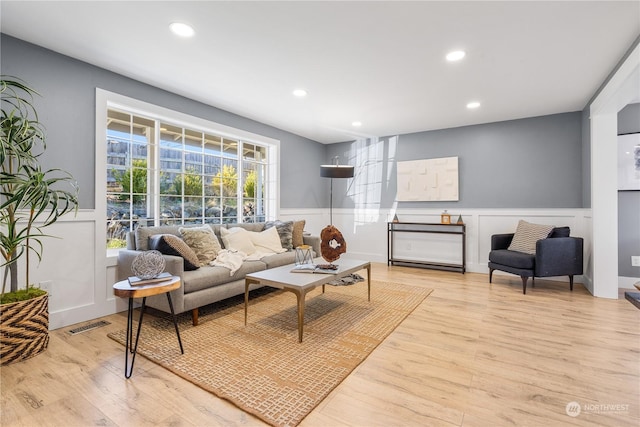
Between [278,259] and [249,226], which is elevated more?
[249,226]

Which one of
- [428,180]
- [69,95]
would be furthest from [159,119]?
[428,180]

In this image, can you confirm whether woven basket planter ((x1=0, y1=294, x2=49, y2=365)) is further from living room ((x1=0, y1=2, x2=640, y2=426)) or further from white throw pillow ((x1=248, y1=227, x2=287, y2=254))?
white throw pillow ((x1=248, y1=227, x2=287, y2=254))

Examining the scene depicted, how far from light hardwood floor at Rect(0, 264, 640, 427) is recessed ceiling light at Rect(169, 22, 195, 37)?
2.42 metres

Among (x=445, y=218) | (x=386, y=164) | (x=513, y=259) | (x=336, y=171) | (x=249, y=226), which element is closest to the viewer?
(x=513, y=259)

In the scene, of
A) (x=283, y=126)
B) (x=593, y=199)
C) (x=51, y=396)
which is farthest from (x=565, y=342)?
(x=283, y=126)

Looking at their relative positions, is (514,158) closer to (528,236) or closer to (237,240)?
(528,236)

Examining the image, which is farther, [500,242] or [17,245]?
[500,242]

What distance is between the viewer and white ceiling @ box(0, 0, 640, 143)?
6.98ft

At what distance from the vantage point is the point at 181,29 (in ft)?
7.73

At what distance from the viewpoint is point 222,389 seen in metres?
1.75

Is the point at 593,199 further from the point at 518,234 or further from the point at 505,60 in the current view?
the point at 505,60

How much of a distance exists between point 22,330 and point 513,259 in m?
4.81

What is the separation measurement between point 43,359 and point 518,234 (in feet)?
17.1

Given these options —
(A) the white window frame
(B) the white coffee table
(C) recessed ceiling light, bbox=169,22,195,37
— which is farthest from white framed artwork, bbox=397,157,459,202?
(C) recessed ceiling light, bbox=169,22,195,37
